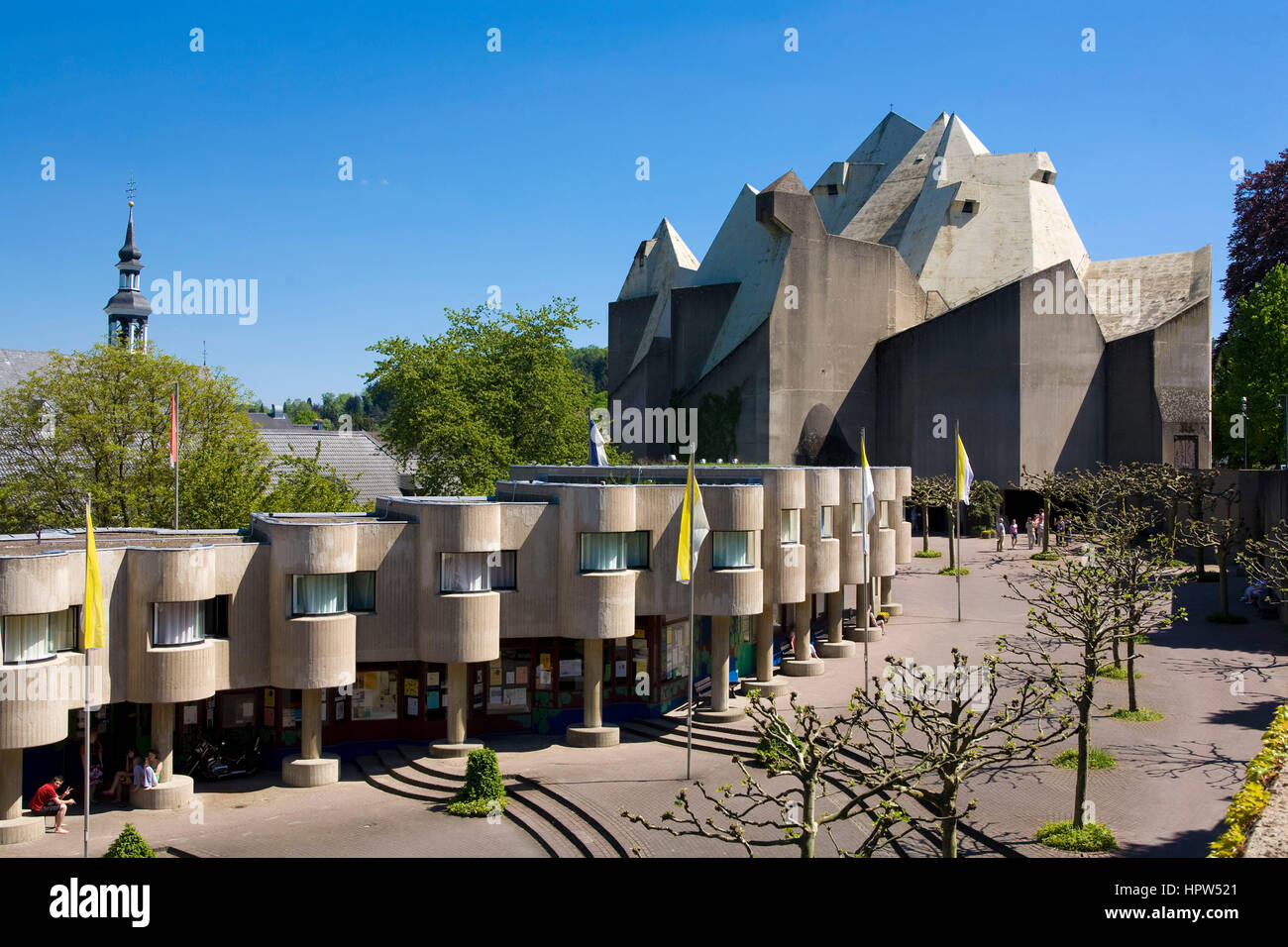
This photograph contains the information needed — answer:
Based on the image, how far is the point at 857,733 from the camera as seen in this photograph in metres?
27.1

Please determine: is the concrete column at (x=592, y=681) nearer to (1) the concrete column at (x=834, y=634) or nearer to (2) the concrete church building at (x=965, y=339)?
(1) the concrete column at (x=834, y=634)

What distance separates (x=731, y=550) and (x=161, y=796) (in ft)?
51.1

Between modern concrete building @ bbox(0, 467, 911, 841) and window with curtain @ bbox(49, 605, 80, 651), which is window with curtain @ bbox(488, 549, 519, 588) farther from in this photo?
window with curtain @ bbox(49, 605, 80, 651)

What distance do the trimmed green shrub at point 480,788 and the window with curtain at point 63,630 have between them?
936 cm

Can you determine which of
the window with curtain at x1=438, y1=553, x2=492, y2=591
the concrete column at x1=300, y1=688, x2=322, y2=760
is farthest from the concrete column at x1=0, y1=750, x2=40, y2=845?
the window with curtain at x1=438, y1=553, x2=492, y2=591

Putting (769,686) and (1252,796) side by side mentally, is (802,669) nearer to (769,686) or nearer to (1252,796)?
(769,686)

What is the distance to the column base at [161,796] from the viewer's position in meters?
25.1

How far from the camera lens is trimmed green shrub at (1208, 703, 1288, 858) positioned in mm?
15195

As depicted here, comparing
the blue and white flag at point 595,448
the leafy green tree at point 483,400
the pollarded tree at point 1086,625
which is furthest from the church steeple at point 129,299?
the pollarded tree at point 1086,625

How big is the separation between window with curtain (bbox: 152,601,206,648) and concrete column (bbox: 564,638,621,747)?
967cm

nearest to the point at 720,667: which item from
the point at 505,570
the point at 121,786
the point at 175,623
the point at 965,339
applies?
the point at 505,570

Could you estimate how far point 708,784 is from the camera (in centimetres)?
2458
